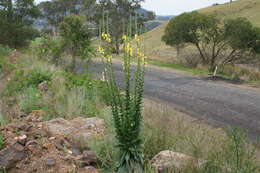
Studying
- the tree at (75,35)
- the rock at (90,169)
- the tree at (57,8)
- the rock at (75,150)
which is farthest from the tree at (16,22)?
the tree at (57,8)

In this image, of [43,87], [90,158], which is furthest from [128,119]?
[43,87]

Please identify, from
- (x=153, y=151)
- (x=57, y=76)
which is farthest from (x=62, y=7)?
(x=153, y=151)

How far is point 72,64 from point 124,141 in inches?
377

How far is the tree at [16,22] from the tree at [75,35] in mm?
8035

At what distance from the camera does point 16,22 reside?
1988 cm

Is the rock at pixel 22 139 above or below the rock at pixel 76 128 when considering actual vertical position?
above

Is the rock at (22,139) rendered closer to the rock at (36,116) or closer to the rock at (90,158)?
the rock at (90,158)

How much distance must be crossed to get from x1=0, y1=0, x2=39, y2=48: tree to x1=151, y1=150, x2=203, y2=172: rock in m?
18.0

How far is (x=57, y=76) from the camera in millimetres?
9195

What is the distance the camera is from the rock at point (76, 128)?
189 inches

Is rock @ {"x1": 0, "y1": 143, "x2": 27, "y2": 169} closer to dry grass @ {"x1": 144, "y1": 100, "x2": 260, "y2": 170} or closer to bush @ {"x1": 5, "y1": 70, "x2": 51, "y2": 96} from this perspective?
dry grass @ {"x1": 144, "y1": 100, "x2": 260, "y2": 170}

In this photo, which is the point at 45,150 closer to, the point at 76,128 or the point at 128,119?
the point at 76,128

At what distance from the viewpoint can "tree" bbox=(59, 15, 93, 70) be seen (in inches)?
494

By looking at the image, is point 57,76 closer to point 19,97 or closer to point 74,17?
point 19,97
